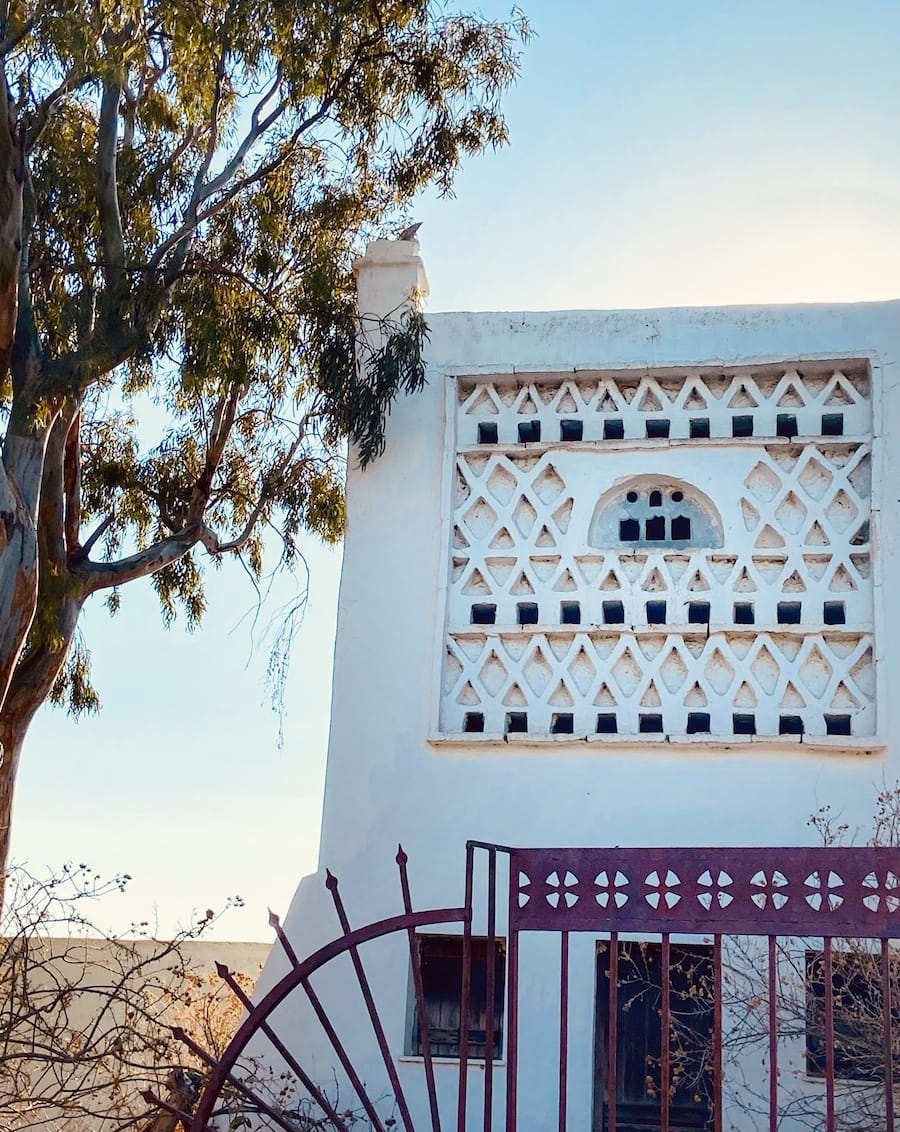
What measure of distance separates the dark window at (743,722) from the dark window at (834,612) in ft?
2.55

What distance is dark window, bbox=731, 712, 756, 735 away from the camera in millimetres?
9430

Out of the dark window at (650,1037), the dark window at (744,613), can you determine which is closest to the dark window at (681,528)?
the dark window at (744,613)

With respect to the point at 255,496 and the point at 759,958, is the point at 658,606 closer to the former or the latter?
the point at 759,958

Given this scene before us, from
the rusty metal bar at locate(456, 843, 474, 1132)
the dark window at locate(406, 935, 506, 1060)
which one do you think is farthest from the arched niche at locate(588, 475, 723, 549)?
the rusty metal bar at locate(456, 843, 474, 1132)

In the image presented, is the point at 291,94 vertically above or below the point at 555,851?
above

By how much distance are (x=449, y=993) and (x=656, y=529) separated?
125 inches

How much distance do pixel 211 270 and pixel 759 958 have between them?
582 centimetres

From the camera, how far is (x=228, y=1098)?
8664 mm

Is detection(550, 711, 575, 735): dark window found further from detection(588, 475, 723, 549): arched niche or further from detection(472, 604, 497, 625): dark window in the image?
detection(588, 475, 723, 549): arched niche

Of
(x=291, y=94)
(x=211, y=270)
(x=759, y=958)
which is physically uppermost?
(x=291, y=94)

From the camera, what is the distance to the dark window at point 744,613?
966 centimetres

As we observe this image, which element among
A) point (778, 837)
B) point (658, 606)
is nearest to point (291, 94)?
point (658, 606)

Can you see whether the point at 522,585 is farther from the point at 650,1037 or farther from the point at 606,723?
the point at 650,1037

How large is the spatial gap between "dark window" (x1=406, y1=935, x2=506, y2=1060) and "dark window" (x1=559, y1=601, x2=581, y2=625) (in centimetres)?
205
